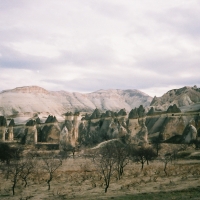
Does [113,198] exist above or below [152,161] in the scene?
above

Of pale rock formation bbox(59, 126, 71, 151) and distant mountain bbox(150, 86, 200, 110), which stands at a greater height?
distant mountain bbox(150, 86, 200, 110)

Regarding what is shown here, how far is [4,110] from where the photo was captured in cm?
17275

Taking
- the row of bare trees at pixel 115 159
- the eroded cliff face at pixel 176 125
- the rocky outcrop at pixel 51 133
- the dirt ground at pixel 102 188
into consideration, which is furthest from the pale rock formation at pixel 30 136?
the dirt ground at pixel 102 188

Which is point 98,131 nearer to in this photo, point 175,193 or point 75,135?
point 75,135

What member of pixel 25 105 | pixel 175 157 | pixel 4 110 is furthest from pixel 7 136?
pixel 25 105

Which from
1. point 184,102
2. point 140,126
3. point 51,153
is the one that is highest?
point 184,102

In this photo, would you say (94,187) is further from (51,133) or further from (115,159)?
(51,133)

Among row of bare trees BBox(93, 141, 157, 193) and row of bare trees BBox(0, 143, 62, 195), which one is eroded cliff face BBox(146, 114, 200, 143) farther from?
row of bare trees BBox(0, 143, 62, 195)

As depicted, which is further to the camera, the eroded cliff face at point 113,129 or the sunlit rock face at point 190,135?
the eroded cliff face at point 113,129

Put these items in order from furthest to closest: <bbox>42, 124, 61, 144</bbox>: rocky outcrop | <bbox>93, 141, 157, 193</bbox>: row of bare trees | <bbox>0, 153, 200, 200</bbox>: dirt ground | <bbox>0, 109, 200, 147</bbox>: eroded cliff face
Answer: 1. <bbox>42, 124, 61, 144</bbox>: rocky outcrop
2. <bbox>0, 109, 200, 147</bbox>: eroded cliff face
3. <bbox>93, 141, 157, 193</bbox>: row of bare trees
4. <bbox>0, 153, 200, 200</bbox>: dirt ground

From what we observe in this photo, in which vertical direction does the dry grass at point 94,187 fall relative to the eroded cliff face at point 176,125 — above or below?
below

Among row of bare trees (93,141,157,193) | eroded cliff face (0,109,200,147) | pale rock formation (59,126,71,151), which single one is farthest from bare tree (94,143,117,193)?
pale rock formation (59,126,71,151)

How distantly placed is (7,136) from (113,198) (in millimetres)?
67821

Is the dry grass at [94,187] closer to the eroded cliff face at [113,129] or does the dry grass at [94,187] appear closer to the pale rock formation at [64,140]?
the pale rock formation at [64,140]
